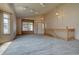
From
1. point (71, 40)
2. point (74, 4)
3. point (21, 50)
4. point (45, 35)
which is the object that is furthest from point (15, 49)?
point (74, 4)

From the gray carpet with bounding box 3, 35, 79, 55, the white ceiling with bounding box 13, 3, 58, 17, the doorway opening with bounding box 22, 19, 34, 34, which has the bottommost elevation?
the gray carpet with bounding box 3, 35, 79, 55

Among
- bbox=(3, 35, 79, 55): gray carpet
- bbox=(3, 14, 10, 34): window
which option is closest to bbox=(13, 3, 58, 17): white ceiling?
bbox=(3, 14, 10, 34): window

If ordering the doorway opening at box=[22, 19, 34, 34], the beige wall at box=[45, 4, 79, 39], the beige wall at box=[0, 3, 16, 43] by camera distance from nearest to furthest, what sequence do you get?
the beige wall at box=[0, 3, 16, 43]
the beige wall at box=[45, 4, 79, 39]
the doorway opening at box=[22, 19, 34, 34]

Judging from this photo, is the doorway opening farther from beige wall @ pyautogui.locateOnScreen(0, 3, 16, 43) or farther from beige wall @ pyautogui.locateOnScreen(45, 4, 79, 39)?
beige wall @ pyautogui.locateOnScreen(45, 4, 79, 39)

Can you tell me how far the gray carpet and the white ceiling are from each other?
19.8 inches

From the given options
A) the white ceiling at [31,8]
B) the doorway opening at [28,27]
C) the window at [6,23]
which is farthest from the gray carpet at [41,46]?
the white ceiling at [31,8]

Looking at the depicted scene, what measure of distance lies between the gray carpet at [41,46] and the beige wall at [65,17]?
277 mm

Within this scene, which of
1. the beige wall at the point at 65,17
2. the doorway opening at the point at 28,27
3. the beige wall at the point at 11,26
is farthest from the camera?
the doorway opening at the point at 28,27

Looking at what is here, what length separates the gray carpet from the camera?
109 inches

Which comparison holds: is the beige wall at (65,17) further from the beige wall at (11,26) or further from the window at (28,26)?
the beige wall at (11,26)

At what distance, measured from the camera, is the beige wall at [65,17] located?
284 centimetres

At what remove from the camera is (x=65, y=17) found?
2965 mm

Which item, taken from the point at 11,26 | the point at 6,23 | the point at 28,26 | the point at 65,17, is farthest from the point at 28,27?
the point at 65,17

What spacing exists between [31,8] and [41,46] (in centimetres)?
82
